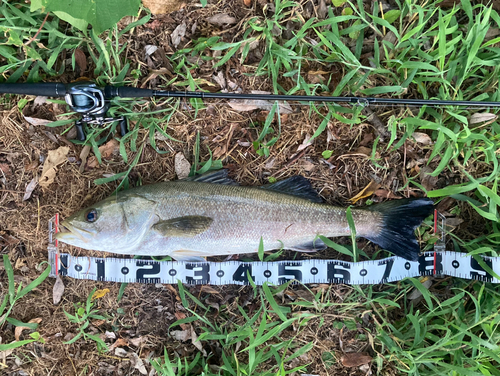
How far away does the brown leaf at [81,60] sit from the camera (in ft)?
10.5

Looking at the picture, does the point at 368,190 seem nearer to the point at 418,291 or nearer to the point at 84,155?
the point at 418,291

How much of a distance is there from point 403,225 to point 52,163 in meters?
3.41

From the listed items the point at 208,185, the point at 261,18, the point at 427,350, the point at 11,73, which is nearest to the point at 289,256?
the point at 208,185

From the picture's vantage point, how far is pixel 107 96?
298cm

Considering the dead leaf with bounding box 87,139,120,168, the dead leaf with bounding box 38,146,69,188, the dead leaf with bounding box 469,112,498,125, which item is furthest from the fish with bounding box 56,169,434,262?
the dead leaf with bounding box 469,112,498,125

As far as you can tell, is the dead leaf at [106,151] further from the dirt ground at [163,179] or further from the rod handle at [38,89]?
the rod handle at [38,89]

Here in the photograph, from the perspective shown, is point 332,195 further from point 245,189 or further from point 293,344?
point 293,344

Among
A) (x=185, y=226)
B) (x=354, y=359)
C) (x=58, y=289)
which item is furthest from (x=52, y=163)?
(x=354, y=359)

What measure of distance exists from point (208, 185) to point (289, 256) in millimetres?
1113

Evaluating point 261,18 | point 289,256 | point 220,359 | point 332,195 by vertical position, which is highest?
point 261,18

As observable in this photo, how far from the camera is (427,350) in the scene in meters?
2.99

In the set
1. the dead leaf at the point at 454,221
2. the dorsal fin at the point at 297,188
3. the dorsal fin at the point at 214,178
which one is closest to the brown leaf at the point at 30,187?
the dorsal fin at the point at 214,178

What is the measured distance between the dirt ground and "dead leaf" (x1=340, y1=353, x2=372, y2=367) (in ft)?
0.21

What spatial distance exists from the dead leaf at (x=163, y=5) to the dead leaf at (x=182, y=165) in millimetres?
1377
